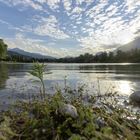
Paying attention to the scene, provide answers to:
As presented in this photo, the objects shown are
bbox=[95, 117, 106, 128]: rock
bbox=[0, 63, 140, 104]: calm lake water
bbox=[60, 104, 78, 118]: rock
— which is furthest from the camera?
bbox=[0, 63, 140, 104]: calm lake water

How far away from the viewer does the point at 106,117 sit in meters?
7.40

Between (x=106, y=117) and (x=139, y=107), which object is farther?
(x=139, y=107)

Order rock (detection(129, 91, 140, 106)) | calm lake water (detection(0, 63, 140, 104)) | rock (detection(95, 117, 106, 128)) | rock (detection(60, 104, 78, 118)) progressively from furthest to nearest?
1. calm lake water (detection(0, 63, 140, 104))
2. rock (detection(129, 91, 140, 106))
3. rock (detection(60, 104, 78, 118))
4. rock (detection(95, 117, 106, 128))

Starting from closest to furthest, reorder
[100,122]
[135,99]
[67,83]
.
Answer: [100,122] < [135,99] < [67,83]

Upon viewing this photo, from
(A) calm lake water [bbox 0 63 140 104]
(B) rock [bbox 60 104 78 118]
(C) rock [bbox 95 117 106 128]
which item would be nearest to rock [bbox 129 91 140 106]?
(A) calm lake water [bbox 0 63 140 104]

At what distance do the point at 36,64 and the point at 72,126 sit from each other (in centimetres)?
557

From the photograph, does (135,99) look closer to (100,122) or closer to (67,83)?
(100,122)

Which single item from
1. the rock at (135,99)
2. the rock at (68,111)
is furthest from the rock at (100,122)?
the rock at (135,99)

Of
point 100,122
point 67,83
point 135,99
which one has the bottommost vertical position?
point 67,83

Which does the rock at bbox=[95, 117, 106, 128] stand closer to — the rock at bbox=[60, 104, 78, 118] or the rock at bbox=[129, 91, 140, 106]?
the rock at bbox=[60, 104, 78, 118]

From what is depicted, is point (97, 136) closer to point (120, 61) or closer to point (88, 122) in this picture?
point (88, 122)

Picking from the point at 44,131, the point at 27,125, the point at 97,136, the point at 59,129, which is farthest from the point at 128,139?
the point at 27,125

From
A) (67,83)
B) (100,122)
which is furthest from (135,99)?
(67,83)

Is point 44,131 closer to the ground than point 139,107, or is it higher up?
higher up
